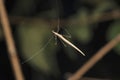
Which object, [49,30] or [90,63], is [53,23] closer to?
[49,30]

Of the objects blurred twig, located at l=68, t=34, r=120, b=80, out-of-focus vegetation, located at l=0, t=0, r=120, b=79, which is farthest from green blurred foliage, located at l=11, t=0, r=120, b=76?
blurred twig, located at l=68, t=34, r=120, b=80

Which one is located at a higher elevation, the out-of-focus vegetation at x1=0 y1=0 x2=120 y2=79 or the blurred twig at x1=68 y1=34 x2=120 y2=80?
the out-of-focus vegetation at x1=0 y1=0 x2=120 y2=79

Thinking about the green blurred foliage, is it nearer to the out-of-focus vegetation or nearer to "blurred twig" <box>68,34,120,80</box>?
the out-of-focus vegetation

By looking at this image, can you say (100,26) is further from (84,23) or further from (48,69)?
(48,69)

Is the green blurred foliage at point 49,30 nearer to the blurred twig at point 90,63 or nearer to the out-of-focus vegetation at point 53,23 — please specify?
the out-of-focus vegetation at point 53,23

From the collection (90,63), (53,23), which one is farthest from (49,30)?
(90,63)

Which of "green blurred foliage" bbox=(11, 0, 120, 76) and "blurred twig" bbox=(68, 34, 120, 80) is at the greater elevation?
"green blurred foliage" bbox=(11, 0, 120, 76)

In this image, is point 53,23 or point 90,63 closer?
point 90,63

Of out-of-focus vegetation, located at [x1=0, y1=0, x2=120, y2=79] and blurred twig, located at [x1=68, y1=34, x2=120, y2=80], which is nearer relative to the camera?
blurred twig, located at [x1=68, y1=34, x2=120, y2=80]

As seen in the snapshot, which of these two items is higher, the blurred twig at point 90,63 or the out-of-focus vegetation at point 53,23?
the out-of-focus vegetation at point 53,23

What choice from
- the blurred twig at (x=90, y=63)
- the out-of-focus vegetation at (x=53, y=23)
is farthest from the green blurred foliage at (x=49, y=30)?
the blurred twig at (x=90, y=63)

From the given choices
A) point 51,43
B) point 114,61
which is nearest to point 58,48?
point 51,43
